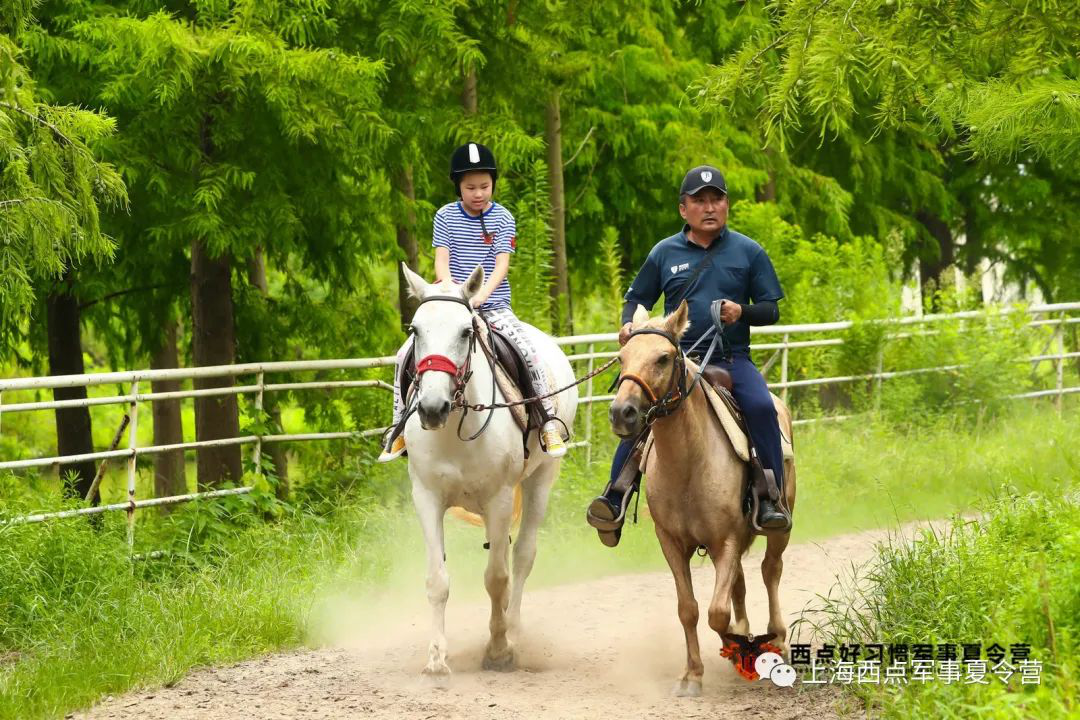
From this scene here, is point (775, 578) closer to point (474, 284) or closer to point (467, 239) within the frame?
point (474, 284)

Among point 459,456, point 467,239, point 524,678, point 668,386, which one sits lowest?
point 524,678

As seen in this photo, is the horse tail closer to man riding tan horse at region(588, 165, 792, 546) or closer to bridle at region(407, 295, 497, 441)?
bridle at region(407, 295, 497, 441)

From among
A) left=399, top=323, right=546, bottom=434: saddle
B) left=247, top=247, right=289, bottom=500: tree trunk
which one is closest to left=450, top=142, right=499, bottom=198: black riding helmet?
left=399, top=323, right=546, bottom=434: saddle

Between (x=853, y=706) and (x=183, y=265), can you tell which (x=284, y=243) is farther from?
(x=853, y=706)

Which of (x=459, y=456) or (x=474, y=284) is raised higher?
(x=474, y=284)

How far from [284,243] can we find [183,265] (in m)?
2.62

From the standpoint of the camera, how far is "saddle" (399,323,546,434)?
841 centimetres

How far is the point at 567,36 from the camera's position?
14367 millimetres

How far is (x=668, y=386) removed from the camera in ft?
23.0

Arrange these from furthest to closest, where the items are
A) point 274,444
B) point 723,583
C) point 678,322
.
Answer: point 274,444, point 723,583, point 678,322

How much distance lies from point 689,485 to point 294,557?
4.23m

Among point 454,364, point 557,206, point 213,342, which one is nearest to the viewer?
point 454,364

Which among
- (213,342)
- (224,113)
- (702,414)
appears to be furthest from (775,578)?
(213,342)

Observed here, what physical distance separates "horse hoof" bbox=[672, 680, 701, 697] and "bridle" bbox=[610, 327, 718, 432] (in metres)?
1.54
